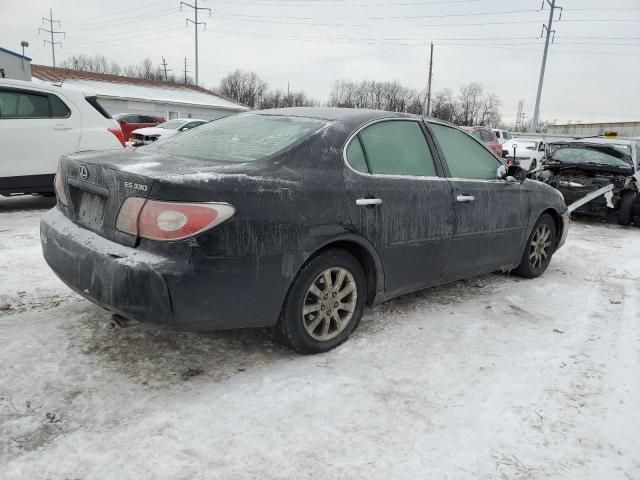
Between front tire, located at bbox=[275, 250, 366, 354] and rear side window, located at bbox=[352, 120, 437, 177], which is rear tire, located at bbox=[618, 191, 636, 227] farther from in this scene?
front tire, located at bbox=[275, 250, 366, 354]

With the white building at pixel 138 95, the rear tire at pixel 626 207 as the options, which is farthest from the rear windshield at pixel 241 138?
the white building at pixel 138 95

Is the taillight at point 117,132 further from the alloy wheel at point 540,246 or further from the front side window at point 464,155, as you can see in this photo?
the alloy wheel at point 540,246

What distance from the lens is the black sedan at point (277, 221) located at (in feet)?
8.13

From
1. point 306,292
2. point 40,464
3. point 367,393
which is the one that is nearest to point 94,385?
point 40,464

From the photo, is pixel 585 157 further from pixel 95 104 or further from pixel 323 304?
pixel 95 104

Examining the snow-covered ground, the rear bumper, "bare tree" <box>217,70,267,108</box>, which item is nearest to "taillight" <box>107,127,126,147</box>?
the snow-covered ground

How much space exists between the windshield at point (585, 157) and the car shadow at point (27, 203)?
880 cm

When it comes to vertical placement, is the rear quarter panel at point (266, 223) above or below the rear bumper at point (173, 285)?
above

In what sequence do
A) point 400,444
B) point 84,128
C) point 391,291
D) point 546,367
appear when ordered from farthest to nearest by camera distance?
point 84,128 < point 391,291 < point 546,367 < point 400,444

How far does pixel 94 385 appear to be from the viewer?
2643mm

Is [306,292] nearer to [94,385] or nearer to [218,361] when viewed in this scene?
[218,361]

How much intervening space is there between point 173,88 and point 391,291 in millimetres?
42321

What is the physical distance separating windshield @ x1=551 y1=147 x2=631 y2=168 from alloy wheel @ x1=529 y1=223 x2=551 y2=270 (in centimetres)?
491

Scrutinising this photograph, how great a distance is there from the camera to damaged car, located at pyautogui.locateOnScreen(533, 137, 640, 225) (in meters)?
8.86
